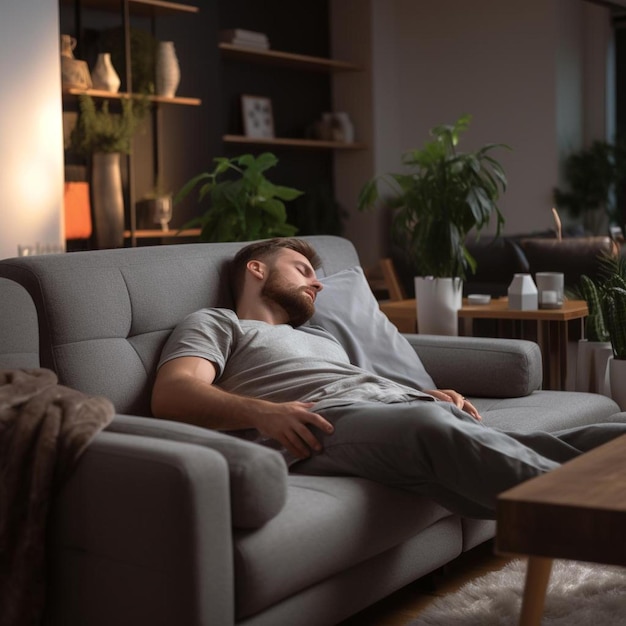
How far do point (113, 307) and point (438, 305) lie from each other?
5.00 feet

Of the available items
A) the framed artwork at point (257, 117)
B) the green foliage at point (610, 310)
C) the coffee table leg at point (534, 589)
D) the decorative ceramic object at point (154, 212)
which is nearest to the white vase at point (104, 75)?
the decorative ceramic object at point (154, 212)

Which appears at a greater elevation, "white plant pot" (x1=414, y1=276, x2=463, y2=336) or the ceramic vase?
the ceramic vase

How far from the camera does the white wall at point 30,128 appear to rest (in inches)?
185

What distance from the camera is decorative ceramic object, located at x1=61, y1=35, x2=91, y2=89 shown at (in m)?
5.44

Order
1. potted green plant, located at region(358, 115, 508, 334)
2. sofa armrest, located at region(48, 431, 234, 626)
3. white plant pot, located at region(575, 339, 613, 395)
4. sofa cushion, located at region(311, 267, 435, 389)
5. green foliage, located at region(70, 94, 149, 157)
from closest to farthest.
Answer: sofa armrest, located at region(48, 431, 234, 626), sofa cushion, located at region(311, 267, 435, 389), white plant pot, located at region(575, 339, 613, 395), potted green plant, located at region(358, 115, 508, 334), green foliage, located at region(70, 94, 149, 157)

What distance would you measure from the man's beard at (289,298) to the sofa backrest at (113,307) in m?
0.15

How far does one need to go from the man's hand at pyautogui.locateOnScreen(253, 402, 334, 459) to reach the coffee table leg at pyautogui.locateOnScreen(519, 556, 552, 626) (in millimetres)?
518

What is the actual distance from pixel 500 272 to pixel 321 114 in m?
2.93

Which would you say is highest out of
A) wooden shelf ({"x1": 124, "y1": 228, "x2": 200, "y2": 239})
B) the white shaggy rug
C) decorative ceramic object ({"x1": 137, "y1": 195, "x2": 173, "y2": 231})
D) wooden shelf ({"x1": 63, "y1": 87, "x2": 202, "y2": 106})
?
wooden shelf ({"x1": 63, "y1": 87, "x2": 202, "y2": 106})

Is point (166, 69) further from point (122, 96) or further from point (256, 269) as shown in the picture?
point (256, 269)

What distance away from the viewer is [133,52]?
590 centimetres

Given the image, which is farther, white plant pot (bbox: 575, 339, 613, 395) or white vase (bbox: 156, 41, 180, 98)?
white vase (bbox: 156, 41, 180, 98)

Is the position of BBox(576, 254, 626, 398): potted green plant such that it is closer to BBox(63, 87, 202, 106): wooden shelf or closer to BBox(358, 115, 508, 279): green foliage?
BBox(358, 115, 508, 279): green foliage

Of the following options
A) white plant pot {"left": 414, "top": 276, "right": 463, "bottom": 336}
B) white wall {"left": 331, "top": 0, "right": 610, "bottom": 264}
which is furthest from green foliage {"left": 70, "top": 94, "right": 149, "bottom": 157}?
Result: white wall {"left": 331, "top": 0, "right": 610, "bottom": 264}
